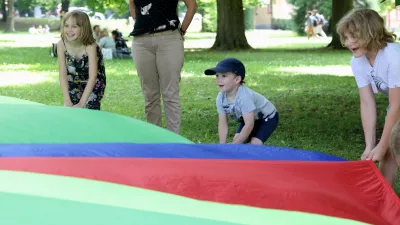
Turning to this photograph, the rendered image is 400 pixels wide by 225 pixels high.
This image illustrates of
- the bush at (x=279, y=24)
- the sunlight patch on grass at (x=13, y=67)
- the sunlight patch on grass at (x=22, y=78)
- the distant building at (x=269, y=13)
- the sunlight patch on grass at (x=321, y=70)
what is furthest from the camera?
the distant building at (x=269, y=13)

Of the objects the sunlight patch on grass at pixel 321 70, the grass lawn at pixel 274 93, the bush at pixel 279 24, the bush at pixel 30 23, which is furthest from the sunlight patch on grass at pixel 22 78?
the bush at pixel 279 24

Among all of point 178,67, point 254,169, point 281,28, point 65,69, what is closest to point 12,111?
point 65,69

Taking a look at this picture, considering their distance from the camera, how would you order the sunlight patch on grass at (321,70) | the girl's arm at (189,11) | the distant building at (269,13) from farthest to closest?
the distant building at (269,13) < the sunlight patch on grass at (321,70) < the girl's arm at (189,11)

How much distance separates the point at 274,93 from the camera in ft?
37.9

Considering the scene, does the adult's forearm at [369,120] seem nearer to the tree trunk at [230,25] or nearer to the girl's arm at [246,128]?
the girl's arm at [246,128]

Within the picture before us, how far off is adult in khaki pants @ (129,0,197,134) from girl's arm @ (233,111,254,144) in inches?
35.1

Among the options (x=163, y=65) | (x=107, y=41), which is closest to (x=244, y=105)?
(x=163, y=65)

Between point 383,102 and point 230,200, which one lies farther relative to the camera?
point 383,102

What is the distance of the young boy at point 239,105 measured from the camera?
A: 5.41 meters

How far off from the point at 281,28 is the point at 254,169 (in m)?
53.0

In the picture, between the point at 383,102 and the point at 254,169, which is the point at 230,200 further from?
the point at 383,102

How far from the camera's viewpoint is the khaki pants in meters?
6.11

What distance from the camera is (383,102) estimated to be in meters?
10.3

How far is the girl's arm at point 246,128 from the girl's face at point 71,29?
64.0 inches
